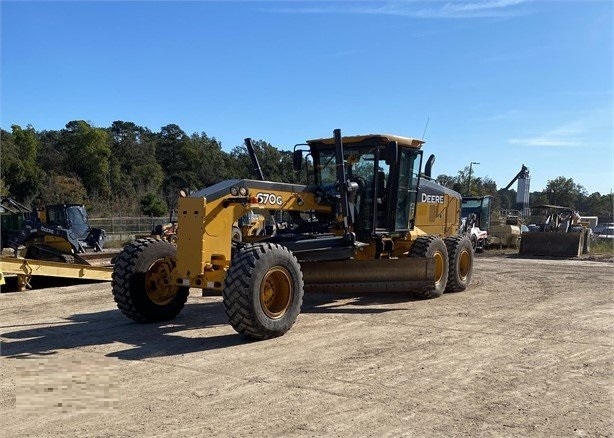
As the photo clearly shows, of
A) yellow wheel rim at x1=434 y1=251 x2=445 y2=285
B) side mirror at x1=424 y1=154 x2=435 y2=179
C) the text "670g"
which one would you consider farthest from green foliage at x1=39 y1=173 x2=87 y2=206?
the text "670g"

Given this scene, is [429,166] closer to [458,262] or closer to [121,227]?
[458,262]

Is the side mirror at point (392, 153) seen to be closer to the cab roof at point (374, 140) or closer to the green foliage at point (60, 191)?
the cab roof at point (374, 140)

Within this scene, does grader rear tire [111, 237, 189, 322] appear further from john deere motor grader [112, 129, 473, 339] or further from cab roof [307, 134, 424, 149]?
cab roof [307, 134, 424, 149]

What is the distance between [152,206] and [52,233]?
1843 cm

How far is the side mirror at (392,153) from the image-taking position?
9.60 meters

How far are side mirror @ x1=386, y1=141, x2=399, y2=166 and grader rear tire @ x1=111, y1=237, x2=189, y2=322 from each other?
3.80m

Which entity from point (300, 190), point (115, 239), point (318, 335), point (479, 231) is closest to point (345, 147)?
point (300, 190)

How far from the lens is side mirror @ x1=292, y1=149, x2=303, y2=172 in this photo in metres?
10.4

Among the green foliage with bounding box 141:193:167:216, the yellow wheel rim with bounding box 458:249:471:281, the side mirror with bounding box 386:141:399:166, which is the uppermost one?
the side mirror with bounding box 386:141:399:166

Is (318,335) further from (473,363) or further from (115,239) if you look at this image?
(115,239)

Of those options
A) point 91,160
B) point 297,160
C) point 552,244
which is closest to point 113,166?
point 91,160

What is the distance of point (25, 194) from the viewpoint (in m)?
40.3

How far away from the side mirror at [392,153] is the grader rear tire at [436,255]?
1537 mm

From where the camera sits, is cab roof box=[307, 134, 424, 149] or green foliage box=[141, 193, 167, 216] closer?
cab roof box=[307, 134, 424, 149]
